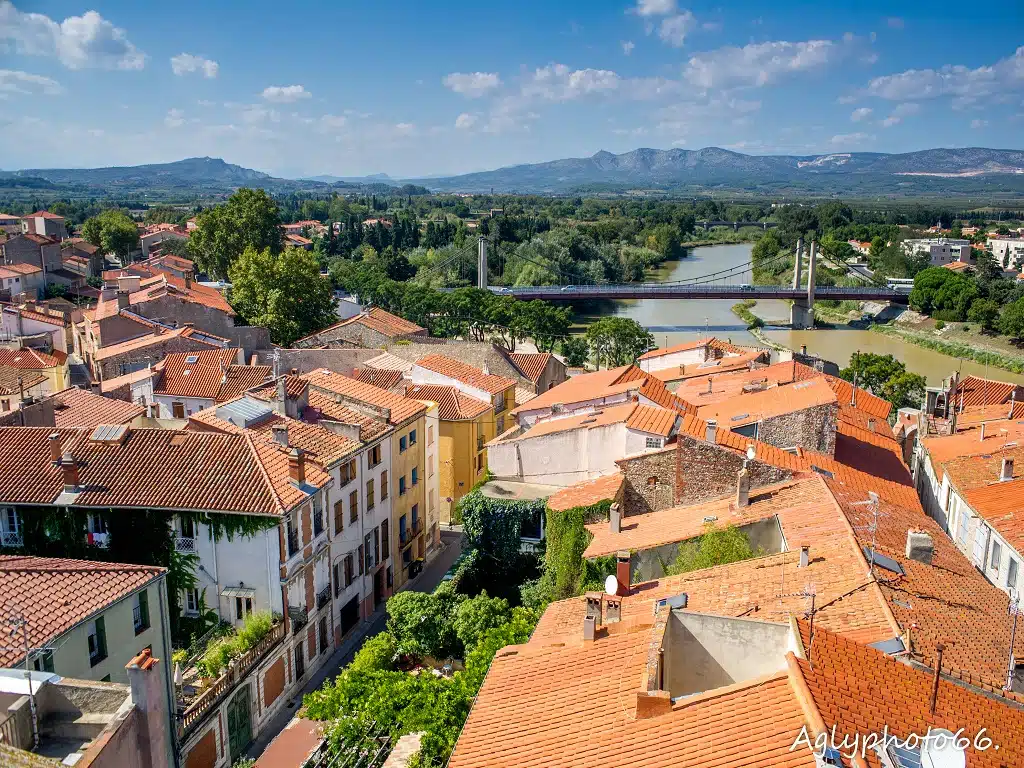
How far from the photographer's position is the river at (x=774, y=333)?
6091 cm

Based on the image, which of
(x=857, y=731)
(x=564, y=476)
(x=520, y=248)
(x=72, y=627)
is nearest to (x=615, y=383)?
(x=564, y=476)

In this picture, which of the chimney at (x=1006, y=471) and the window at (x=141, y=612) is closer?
the window at (x=141, y=612)

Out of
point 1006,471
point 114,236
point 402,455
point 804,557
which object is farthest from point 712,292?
point 804,557

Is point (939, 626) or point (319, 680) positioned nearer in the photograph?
point (939, 626)

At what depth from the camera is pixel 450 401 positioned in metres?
26.7

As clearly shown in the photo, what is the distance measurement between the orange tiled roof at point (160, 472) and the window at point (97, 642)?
4225mm

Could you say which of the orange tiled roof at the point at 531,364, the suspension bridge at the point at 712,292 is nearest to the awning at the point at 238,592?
the orange tiled roof at the point at 531,364

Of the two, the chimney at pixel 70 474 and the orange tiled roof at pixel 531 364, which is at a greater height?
the chimney at pixel 70 474

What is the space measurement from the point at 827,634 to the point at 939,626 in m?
2.85

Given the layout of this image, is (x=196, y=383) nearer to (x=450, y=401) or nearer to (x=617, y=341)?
(x=450, y=401)

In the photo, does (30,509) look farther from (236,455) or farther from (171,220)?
(171,220)

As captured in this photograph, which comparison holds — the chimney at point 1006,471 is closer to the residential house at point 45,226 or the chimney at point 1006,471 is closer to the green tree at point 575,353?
the green tree at point 575,353

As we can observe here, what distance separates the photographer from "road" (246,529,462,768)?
1608 cm

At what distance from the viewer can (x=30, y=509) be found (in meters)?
16.3
